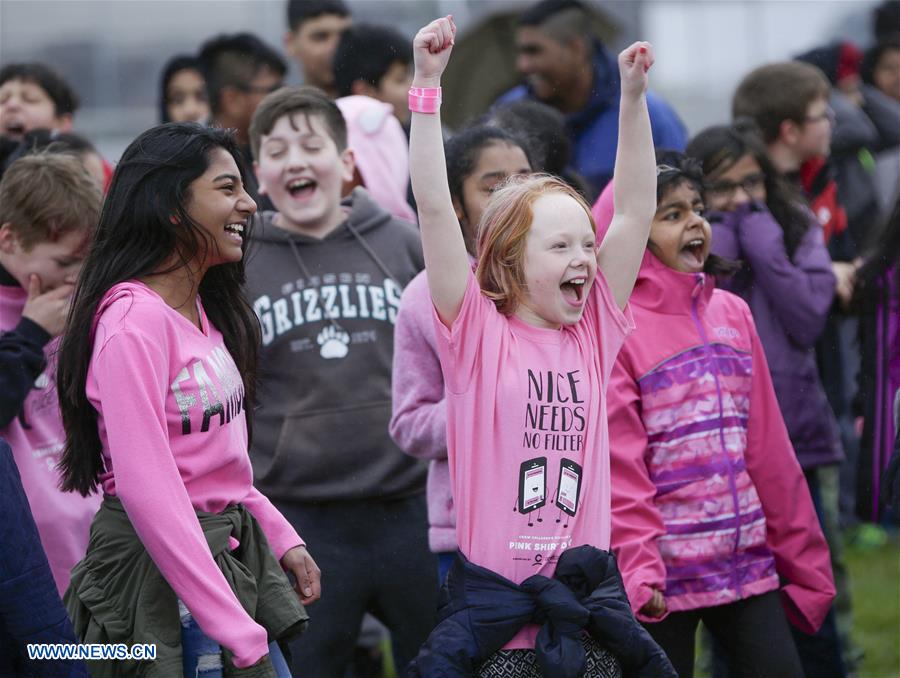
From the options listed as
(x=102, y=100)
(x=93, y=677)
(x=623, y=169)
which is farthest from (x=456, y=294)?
(x=102, y=100)

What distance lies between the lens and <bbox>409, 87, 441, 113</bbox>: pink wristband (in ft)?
12.1

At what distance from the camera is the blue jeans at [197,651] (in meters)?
3.55

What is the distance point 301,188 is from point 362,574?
1.34 metres

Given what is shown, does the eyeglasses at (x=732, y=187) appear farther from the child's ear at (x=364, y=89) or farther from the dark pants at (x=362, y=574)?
the child's ear at (x=364, y=89)

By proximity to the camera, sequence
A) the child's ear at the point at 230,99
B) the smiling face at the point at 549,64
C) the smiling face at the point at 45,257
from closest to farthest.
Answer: the smiling face at the point at 45,257, the child's ear at the point at 230,99, the smiling face at the point at 549,64

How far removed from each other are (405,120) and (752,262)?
80.3 inches

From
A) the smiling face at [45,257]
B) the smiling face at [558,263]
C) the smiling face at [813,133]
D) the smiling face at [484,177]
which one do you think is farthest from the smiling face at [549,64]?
the smiling face at [558,263]

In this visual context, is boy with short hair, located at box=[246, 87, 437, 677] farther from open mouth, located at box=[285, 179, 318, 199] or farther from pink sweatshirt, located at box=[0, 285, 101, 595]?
pink sweatshirt, located at box=[0, 285, 101, 595]

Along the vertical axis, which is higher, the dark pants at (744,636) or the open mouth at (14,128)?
the open mouth at (14,128)

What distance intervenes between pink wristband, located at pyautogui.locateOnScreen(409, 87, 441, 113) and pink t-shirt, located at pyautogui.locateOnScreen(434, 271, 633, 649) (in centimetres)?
45

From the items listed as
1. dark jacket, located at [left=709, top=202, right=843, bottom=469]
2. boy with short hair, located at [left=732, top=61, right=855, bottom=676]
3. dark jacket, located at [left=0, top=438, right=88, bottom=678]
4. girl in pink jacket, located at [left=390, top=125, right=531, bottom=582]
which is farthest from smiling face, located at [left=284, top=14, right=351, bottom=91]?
dark jacket, located at [left=0, top=438, right=88, bottom=678]

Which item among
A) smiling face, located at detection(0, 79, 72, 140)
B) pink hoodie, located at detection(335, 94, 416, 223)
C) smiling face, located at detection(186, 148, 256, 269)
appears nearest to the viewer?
smiling face, located at detection(186, 148, 256, 269)

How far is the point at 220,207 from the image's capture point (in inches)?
149

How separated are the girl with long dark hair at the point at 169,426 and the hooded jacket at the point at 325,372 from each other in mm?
931
